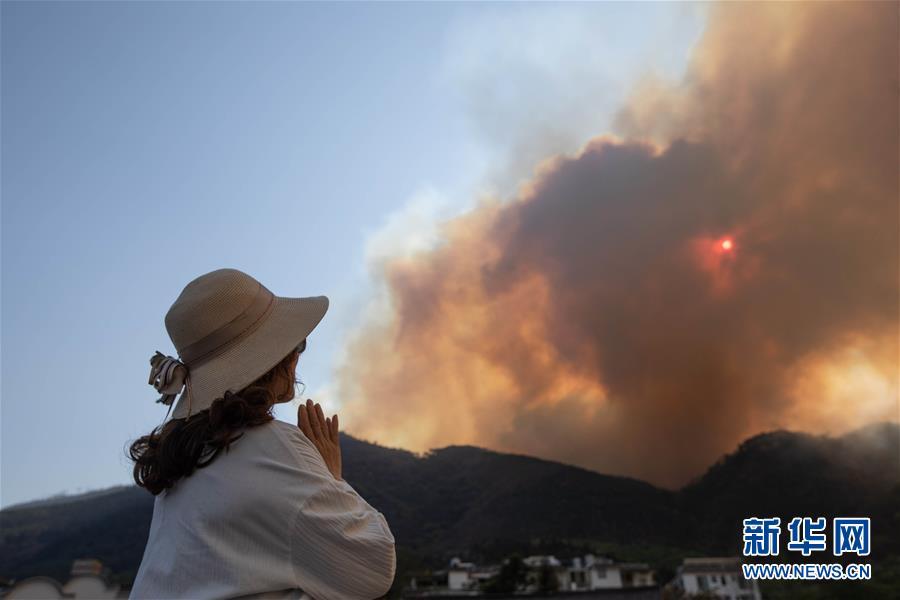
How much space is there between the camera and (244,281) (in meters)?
1.73

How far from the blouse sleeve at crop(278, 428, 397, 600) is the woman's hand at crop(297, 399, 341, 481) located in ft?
0.63

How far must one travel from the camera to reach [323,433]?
1.62 metres

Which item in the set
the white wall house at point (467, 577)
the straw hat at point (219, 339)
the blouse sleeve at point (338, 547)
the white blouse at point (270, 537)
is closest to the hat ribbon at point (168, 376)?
the straw hat at point (219, 339)

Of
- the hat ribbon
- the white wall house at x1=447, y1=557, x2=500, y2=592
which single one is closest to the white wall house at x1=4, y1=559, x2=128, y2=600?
the hat ribbon

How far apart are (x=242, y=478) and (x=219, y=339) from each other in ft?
1.36

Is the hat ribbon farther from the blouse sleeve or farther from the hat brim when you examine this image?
the blouse sleeve

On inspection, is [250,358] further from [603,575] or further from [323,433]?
[603,575]

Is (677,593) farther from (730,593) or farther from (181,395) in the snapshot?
(181,395)

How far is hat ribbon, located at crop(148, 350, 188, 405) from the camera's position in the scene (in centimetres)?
161

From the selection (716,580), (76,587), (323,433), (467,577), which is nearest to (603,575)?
(716,580)

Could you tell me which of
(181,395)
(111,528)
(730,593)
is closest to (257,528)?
(181,395)

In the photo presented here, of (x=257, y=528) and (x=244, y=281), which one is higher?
(x=244, y=281)

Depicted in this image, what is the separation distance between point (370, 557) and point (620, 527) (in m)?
68.8

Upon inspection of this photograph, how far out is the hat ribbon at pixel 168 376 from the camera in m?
1.61
